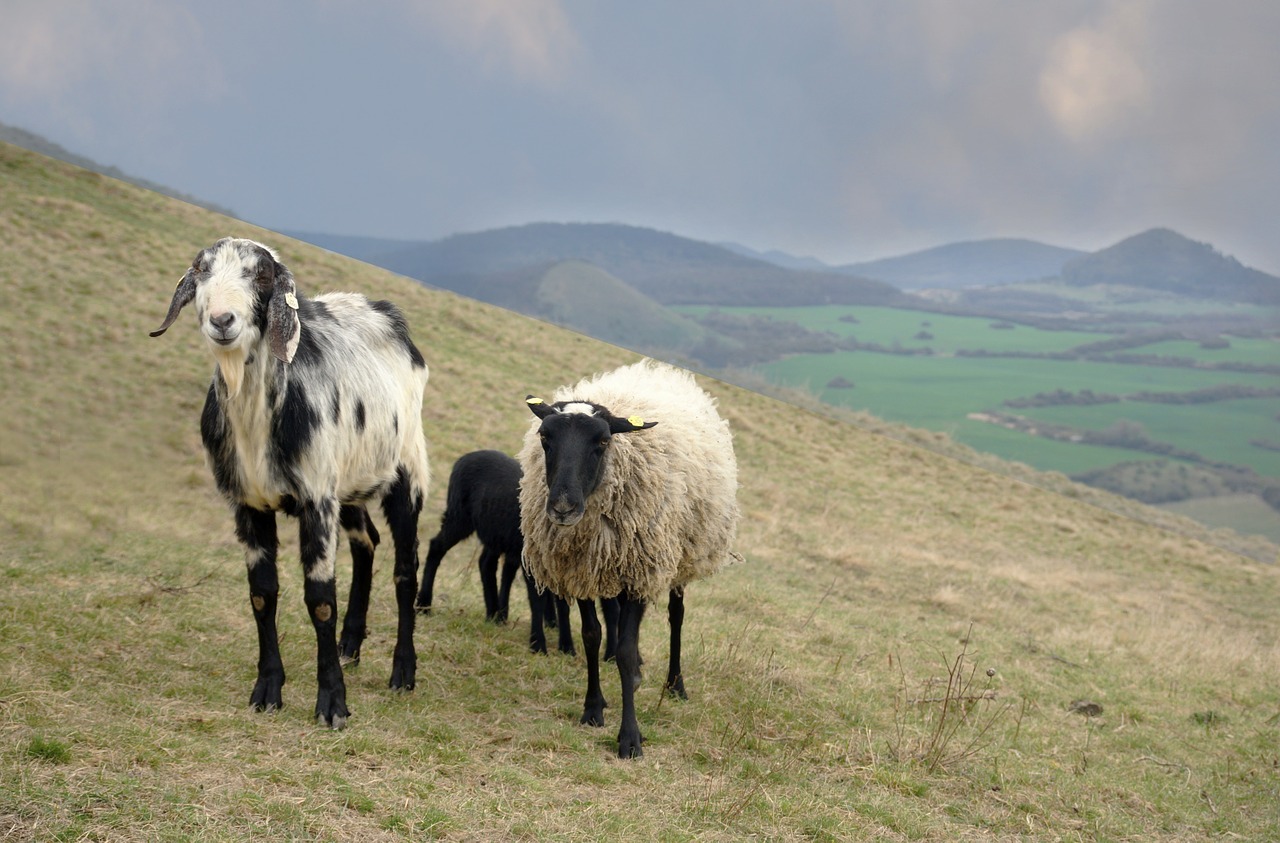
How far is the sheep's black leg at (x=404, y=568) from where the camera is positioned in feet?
22.9

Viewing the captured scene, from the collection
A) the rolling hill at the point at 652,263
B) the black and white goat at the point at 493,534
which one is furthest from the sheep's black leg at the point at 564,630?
the rolling hill at the point at 652,263

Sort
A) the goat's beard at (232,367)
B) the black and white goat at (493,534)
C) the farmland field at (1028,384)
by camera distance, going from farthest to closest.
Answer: the farmland field at (1028,384), the black and white goat at (493,534), the goat's beard at (232,367)

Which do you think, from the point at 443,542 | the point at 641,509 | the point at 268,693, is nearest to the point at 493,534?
the point at 443,542

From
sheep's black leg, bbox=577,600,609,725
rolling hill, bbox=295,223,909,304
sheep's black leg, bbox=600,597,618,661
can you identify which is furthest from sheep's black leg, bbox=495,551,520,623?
rolling hill, bbox=295,223,909,304

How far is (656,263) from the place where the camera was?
69188mm

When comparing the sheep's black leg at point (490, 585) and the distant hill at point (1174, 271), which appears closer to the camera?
the sheep's black leg at point (490, 585)

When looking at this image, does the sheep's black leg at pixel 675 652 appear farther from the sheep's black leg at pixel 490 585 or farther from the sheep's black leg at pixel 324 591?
the sheep's black leg at pixel 324 591

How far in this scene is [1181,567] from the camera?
71.3 feet

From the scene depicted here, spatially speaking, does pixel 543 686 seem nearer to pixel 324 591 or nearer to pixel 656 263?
pixel 324 591

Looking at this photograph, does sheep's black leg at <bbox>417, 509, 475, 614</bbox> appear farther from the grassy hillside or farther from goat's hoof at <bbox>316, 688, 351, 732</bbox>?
goat's hoof at <bbox>316, 688, 351, 732</bbox>

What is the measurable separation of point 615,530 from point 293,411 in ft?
7.98

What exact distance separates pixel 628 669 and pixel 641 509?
1.18 m

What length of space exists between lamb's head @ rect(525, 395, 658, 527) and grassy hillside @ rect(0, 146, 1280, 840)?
5.36 feet

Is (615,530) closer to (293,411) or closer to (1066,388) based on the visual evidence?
(293,411)
